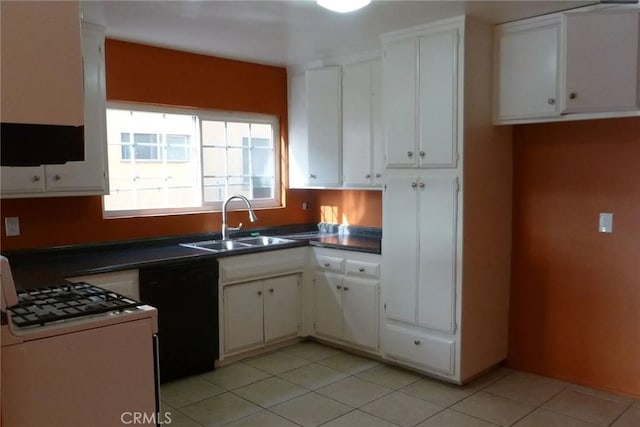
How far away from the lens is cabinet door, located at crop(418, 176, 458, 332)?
Result: 3.36 meters

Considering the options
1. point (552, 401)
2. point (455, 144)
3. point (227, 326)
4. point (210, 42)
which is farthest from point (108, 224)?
point (552, 401)

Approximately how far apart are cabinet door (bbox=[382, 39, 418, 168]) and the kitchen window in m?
1.43

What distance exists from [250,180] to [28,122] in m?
3.52

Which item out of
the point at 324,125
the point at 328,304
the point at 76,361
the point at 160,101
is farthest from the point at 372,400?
the point at 160,101

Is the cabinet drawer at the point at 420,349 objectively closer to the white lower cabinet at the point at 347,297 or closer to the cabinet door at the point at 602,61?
the white lower cabinet at the point at 347,297

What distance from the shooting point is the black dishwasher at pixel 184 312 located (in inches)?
132

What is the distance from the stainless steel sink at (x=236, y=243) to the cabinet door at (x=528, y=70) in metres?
1.93

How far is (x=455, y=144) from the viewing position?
3.30m

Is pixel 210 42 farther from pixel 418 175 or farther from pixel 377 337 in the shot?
pixel 377 337

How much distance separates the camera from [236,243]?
13.8ft

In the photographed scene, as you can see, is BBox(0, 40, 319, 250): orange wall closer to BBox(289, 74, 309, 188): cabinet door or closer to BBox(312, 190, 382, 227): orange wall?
BBox(289, 74, 309, 188): cabinet door

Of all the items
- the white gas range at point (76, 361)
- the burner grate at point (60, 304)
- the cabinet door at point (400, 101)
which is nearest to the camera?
the white gas range at point (76, 361)

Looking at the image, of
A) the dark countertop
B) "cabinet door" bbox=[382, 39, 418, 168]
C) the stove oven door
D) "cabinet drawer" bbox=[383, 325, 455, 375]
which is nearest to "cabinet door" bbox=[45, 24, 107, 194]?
the dark countertop

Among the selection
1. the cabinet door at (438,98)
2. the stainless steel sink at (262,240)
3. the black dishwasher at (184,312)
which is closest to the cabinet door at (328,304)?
the stainless steel sink at (262,240)
